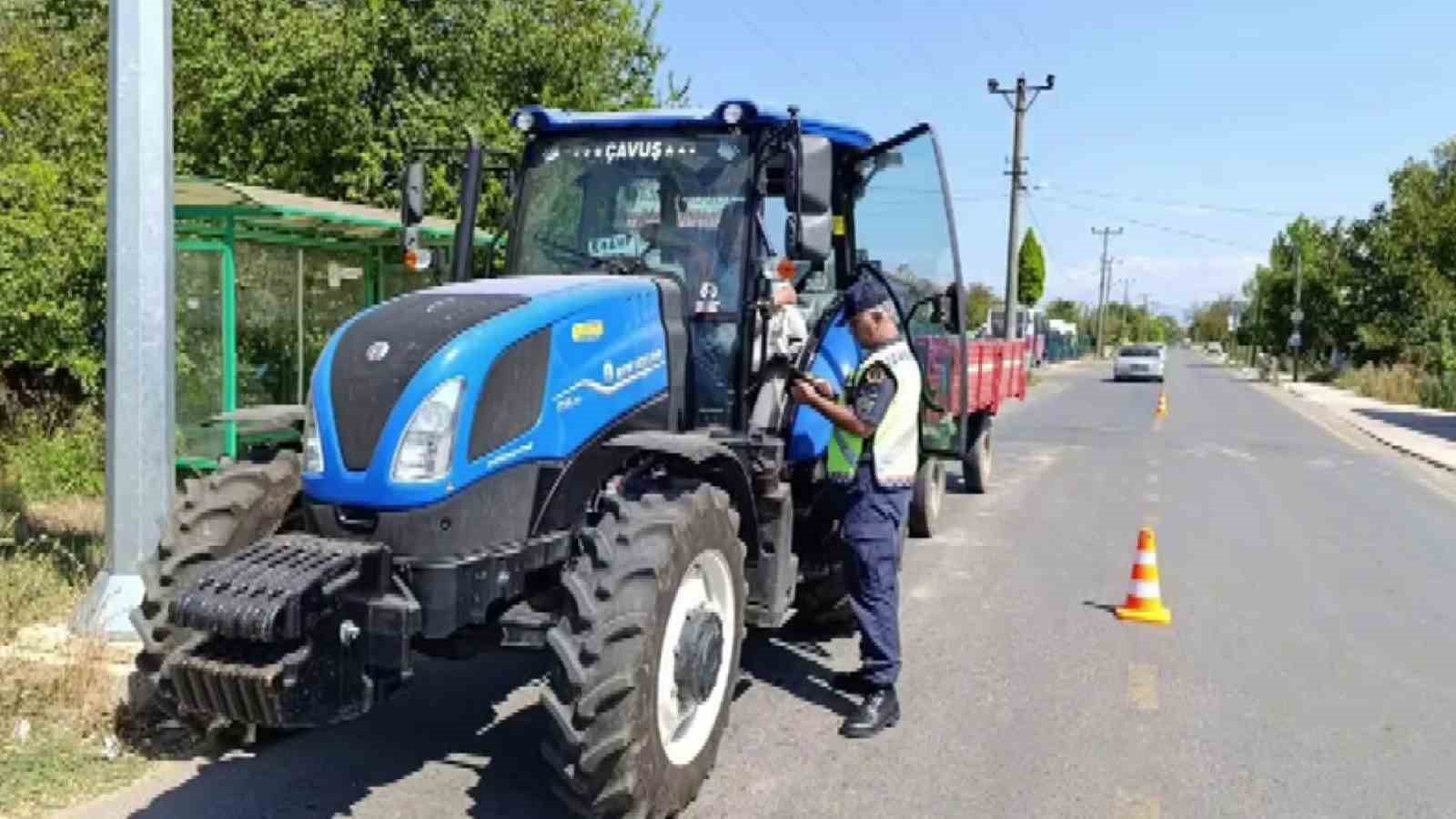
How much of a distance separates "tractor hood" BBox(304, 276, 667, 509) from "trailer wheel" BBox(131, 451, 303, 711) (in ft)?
1.76

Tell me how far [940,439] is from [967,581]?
1077 millimetres

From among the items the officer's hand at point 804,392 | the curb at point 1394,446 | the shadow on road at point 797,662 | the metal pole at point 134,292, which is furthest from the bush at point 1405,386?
the metal pole at point 134,292

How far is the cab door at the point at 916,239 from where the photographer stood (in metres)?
6.77

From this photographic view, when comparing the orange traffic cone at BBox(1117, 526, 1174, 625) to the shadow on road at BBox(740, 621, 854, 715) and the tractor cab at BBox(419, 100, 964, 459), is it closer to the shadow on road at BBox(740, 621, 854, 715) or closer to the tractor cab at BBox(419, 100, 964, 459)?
the shadow on road at BBox(740, 621, 854, 715)

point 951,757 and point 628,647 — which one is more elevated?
point 628,647

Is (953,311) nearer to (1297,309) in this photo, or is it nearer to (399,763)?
(399,763)

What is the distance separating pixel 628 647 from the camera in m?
3.85

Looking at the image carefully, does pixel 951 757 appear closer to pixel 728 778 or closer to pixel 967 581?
pixel 728 778

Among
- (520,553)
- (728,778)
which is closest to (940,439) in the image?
(728,778)

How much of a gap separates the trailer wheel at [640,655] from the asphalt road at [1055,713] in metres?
0.44

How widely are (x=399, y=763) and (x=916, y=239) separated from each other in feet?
13.7

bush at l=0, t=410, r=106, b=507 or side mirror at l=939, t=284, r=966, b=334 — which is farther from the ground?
side mirror at l=939, t=284, r=966, b=334

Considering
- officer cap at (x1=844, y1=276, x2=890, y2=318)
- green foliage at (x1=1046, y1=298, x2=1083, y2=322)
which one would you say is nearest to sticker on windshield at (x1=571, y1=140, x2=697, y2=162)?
officer cap at (x1=844, y1=276, x2=890, y2=318)

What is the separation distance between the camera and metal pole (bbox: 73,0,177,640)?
5.77 metres
